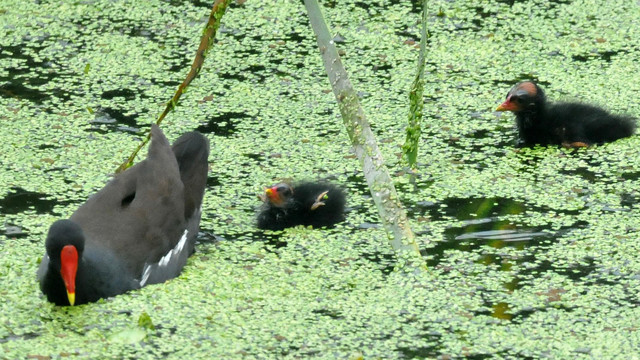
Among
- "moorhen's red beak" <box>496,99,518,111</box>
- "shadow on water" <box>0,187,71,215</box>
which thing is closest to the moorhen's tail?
→ "shadow on water" <box>0,187,71,215</box>

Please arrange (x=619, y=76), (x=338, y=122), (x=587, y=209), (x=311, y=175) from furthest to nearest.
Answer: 1. (x=619, y=76)
2. (x=338, y=122)
3. (x=311, y=175)
4. (x=587, y=209)

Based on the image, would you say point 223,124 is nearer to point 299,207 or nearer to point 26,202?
point 299,207

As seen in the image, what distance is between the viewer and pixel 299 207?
5641 millimetres

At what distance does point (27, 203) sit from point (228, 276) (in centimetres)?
123

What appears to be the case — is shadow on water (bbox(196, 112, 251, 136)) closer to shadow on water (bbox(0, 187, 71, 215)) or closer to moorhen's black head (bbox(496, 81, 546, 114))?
shadow on water (bbox(0, 187, 71, 215))

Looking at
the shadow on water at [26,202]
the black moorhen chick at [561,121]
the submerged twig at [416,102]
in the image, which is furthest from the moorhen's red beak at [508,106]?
the shadow on water at [26,202]

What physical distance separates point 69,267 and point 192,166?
3.23 ft

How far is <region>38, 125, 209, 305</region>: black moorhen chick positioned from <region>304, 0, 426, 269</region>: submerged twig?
0.80 meters

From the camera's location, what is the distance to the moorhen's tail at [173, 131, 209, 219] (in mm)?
5414

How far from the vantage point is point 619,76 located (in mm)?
7211

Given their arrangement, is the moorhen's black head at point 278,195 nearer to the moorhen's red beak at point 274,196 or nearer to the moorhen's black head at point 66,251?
the moorhen's red beak at point 274,196

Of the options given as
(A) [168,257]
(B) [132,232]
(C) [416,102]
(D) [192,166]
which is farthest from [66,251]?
(C) [416,102]

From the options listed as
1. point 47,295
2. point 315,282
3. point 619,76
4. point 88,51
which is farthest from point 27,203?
point 619,76

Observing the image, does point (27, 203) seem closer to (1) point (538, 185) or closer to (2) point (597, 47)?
(1) point (538, 185)
